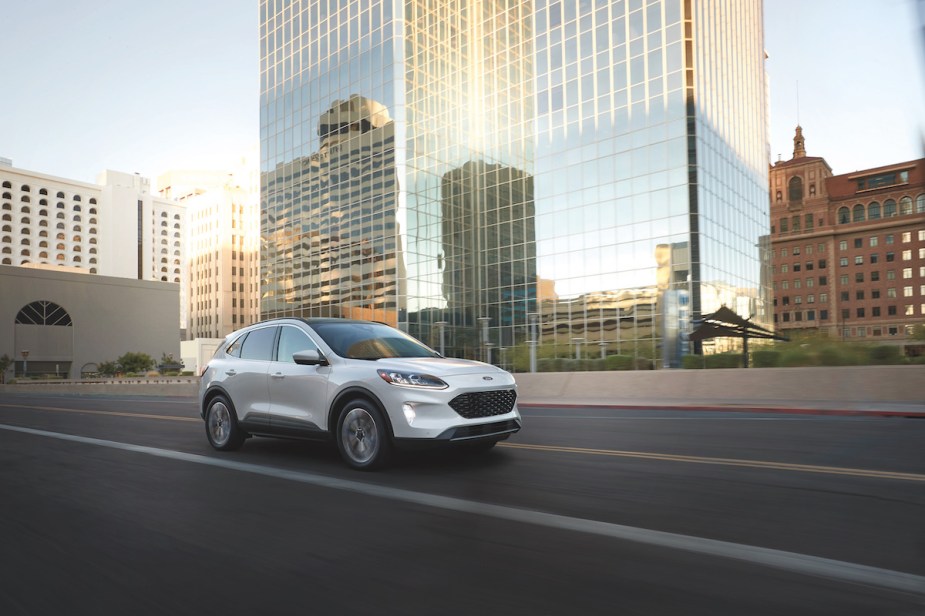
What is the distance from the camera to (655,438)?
9.72 meters

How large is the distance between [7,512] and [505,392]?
178 inches

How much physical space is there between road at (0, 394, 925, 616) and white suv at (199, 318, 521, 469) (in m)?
0.40

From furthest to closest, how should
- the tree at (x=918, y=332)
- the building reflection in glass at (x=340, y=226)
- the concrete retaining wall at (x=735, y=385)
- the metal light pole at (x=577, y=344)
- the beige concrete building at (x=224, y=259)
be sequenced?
the beige concrete building at (x=224, y=259), the building reflection in glass at (x=340, y=226), the metal light pole at (x=577, y=344), the tree at (x=918, y=332), the concrete retaining wall at (x=735, y=385)

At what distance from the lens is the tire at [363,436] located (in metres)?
6.99

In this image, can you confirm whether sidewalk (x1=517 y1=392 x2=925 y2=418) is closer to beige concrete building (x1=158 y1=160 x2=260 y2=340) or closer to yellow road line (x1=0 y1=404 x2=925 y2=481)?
yellow road line (x1=0 y1=404 x2=925 y2=481)

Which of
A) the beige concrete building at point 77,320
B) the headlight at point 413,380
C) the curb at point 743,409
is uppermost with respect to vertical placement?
the beige concrete building at point 77,320

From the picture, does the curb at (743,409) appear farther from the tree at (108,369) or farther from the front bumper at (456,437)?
the tree at (108,369)

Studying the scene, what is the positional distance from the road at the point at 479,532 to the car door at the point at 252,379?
523mm

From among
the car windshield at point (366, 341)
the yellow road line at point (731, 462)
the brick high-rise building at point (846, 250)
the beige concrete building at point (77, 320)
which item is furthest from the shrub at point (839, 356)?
the brick high-rise building at point (846, 250)

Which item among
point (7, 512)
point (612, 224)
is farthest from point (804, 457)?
point (612, 224)

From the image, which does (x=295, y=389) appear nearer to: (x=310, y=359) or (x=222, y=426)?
(x=310, y=359)

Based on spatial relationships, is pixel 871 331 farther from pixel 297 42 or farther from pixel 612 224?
pixel 297 42

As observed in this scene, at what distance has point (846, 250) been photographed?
5177 inches

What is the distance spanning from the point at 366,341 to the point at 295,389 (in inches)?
37.7
